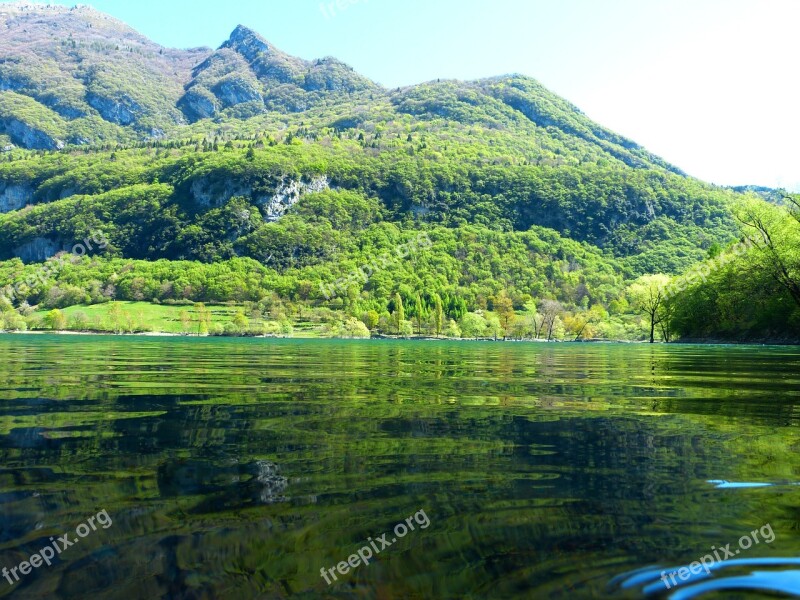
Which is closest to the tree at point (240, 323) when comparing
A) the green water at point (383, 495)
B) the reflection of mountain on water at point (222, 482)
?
the green water at point (383, 495)

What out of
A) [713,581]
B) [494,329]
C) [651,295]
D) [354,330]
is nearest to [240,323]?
[354,330]

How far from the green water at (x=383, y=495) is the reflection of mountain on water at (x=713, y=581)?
0.08 metres

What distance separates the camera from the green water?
13.1 feet

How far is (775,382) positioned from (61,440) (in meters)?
21.3

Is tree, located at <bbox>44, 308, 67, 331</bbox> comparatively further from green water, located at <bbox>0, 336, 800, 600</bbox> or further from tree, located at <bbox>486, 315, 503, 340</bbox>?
green water, located at <bbox>0, 336, 800, 600</bbox>

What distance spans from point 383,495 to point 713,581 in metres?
2.94

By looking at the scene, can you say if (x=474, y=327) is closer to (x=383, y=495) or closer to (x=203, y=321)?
(x=203, y=321)

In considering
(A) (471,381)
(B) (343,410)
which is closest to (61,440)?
(B) (343,410)

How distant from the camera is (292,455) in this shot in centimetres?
754

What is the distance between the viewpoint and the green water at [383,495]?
3.99m

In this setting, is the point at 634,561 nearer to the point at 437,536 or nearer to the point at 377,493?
the point at 437,536

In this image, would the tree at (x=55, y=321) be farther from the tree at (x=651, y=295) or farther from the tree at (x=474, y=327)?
the tree at (x=651, y=295)

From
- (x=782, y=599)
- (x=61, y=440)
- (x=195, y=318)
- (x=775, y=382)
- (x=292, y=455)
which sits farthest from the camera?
(x=195, y=318)

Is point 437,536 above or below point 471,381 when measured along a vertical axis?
above
